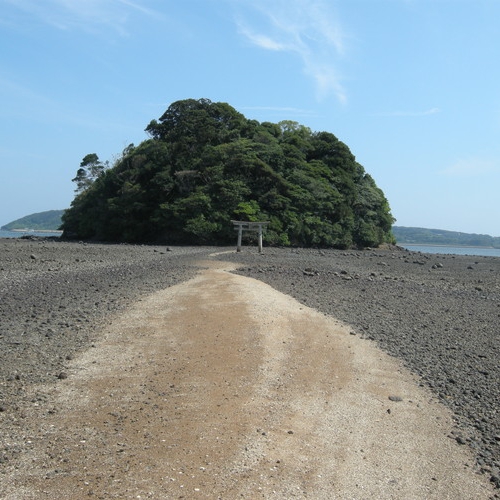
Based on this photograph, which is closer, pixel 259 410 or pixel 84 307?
pixel 259 410

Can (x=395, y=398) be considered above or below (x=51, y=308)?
below

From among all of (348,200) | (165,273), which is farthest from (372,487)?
(348,200)

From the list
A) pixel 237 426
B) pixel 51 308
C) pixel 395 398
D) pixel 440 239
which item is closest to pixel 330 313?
pixel 395 398

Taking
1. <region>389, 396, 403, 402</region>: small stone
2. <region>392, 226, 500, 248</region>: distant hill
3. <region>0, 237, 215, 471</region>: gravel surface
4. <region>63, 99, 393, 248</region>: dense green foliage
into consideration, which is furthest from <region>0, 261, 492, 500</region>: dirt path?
<region>392, 226, 500, 248</region>: distant hill

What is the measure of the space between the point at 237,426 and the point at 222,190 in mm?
36477

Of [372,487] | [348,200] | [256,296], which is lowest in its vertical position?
[372,487]

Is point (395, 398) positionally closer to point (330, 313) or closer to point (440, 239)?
point (330, 313)

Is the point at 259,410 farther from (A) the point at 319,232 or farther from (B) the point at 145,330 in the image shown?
(A) the point at 319,232

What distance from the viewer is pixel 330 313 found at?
1373cm

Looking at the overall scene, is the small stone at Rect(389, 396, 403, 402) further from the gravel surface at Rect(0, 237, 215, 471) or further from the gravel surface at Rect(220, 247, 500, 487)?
the gravel surface at Rect(0, 237, 215, 471)

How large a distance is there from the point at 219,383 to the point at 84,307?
19.3 ft

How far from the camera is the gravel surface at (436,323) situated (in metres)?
7.96

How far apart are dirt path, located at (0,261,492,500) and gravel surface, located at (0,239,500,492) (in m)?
0.41

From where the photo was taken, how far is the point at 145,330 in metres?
10.9
